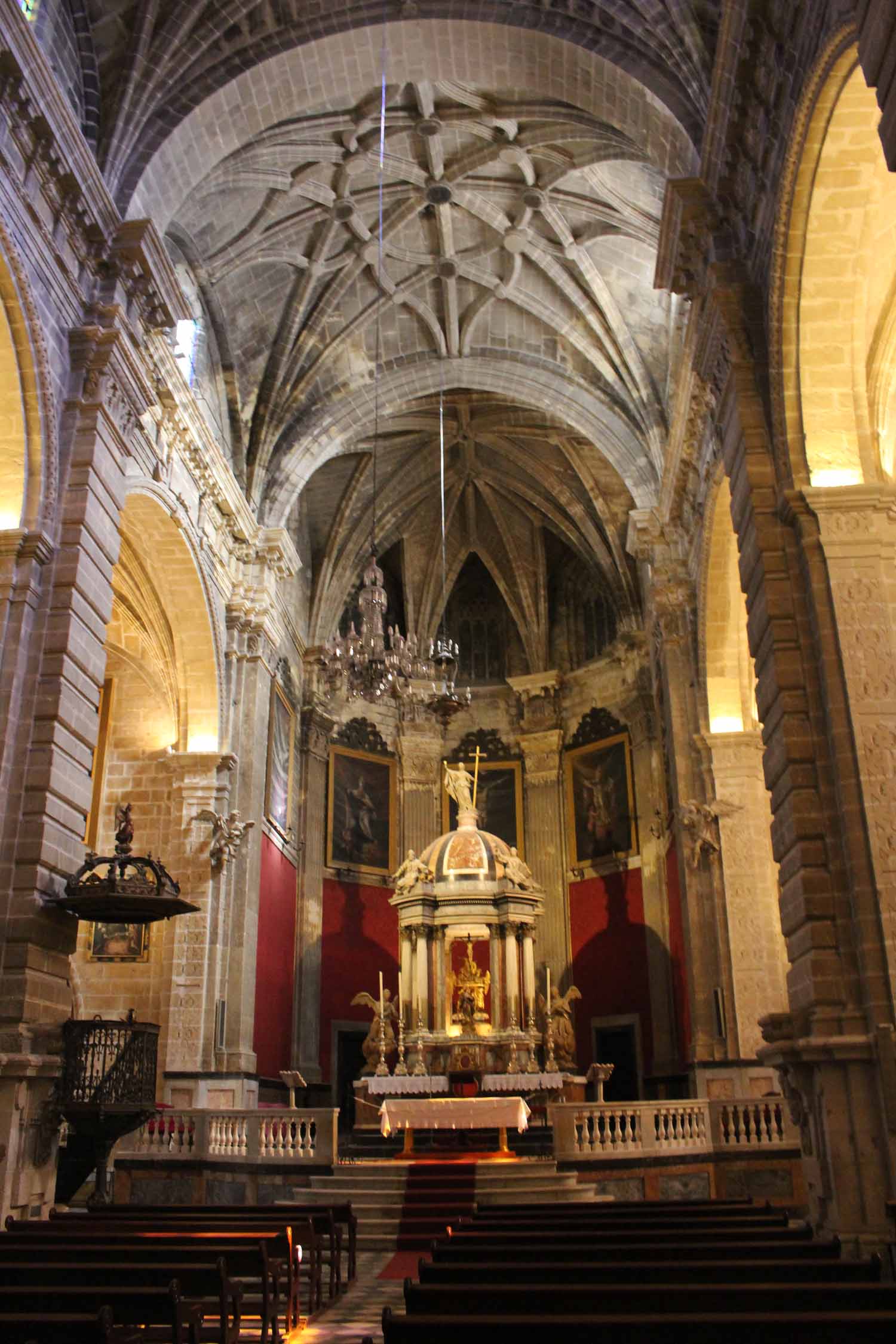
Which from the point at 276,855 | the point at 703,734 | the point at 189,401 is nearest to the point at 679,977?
the point at 703,734

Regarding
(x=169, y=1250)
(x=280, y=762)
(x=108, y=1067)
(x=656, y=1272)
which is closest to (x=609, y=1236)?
(x=656, y=1272)

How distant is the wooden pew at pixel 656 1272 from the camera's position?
171 inches

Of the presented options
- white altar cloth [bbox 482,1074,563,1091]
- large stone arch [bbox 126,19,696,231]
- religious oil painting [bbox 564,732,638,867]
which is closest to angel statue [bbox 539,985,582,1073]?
white altar cloth [bbox 482,1074,563,1091]

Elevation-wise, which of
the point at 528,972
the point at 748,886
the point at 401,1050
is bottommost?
the point at 401,1050

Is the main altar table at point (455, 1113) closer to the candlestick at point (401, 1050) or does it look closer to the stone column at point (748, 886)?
the candlestick at point (401, 1050)

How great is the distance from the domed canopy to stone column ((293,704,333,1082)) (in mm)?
3567

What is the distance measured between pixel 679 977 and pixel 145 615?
9.95m

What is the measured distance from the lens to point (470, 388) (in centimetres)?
1956

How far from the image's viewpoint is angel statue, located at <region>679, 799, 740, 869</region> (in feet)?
48.7

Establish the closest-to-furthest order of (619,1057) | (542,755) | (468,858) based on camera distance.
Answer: (468,858) → (619,1057) → (542,755)

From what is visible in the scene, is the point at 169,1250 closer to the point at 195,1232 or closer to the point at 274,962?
the point at 195,1232

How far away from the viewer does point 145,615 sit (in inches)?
647

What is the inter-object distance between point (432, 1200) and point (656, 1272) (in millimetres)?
7431

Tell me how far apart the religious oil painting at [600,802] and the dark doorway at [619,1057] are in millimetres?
3169
